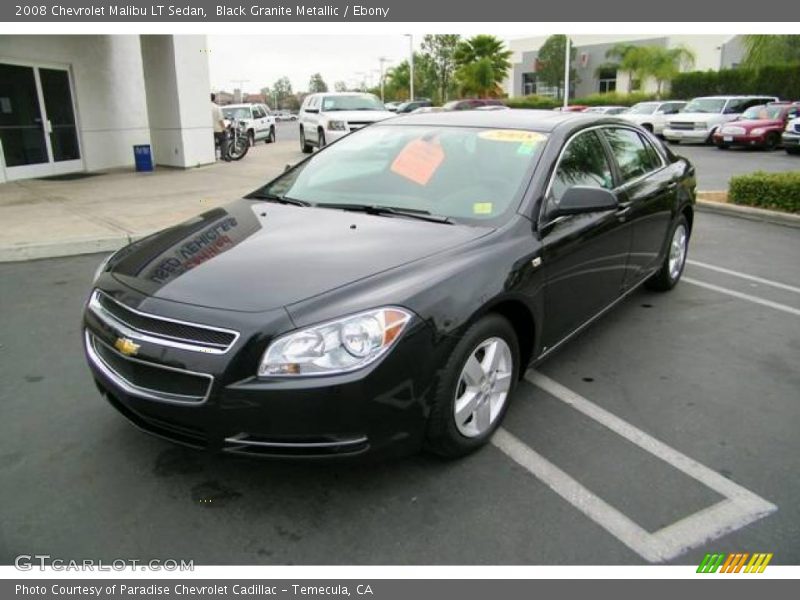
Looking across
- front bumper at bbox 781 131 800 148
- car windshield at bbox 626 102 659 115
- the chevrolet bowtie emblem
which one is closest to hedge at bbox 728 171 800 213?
the chevrolet bowtie emblem

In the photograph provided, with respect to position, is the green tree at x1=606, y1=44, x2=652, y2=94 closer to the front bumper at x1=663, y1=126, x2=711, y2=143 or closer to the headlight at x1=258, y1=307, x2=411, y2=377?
the front bumper at x1=663, y1=126, x2=711, y2=143

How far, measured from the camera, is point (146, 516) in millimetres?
2689

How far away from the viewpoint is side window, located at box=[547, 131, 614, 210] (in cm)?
369

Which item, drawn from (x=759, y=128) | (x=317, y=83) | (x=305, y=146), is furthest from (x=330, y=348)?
(x=317, y=83)

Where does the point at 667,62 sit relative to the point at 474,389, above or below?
above

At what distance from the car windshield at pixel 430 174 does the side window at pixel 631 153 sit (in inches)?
40.4

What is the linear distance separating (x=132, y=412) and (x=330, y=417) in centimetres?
96

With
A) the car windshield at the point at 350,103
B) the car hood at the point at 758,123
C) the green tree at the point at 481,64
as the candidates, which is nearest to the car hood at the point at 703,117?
the car hood at the point at 758,123

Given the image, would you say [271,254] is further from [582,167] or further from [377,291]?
[582,167]

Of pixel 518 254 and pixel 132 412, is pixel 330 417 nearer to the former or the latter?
pixel 132 412

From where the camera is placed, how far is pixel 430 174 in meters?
3.76

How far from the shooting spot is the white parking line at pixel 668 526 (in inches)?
102

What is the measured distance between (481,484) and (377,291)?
1027 mm

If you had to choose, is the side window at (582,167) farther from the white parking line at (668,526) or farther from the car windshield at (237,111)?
the car windshield at (237,111)
